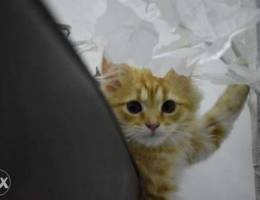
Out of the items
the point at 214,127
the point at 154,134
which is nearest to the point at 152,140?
the point at 154,134

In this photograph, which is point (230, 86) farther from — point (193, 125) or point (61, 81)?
point (61, 81)

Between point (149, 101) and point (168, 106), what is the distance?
36 mm

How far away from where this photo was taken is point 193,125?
771 millimetres

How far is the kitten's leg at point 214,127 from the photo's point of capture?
77 centimetres

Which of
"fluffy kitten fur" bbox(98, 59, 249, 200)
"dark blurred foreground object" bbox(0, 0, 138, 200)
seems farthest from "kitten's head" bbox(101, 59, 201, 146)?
"dark blurred foreground object" bbox(0, 0, 138, 200)

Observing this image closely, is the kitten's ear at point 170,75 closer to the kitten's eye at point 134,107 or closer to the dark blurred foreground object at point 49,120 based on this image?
the kitten's eye at point 134,107

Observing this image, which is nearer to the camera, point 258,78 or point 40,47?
point 40,47

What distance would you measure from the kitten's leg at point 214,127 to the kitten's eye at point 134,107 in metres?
0.11

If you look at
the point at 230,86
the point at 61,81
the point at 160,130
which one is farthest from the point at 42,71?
the point at 230,86

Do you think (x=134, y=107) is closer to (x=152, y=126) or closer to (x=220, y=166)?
(x=152, y=126)

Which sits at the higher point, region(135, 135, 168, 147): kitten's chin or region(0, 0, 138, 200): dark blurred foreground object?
region(0, 0, 138, 200): dark blurred foreground object

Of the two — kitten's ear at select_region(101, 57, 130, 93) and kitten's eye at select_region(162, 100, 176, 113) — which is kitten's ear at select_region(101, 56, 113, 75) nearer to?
kitten's ear at select_region(101, 57, 130, 93)

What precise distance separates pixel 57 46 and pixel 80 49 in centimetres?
13

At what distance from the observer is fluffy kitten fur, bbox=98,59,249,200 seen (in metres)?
0.75
